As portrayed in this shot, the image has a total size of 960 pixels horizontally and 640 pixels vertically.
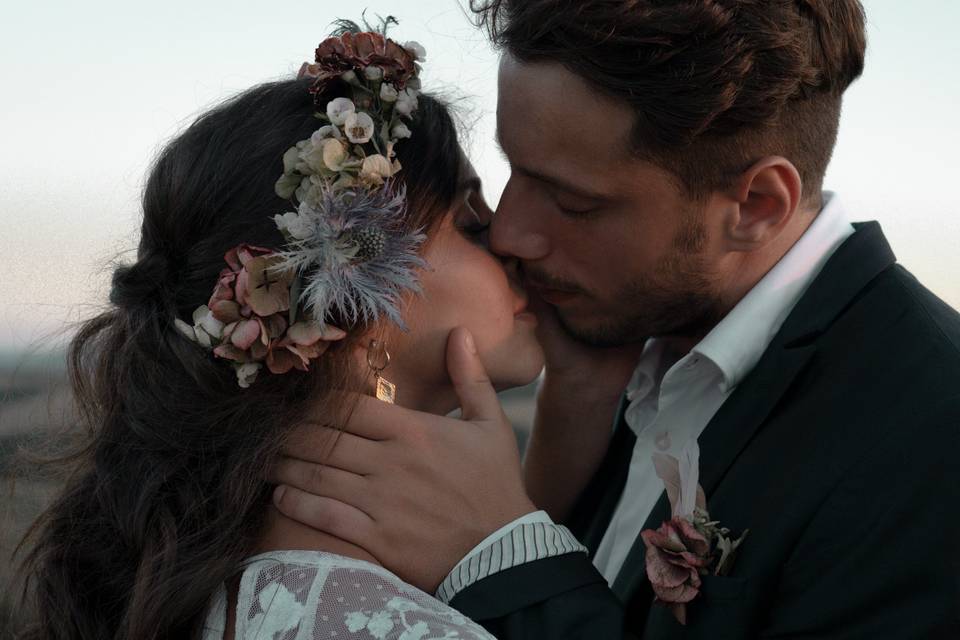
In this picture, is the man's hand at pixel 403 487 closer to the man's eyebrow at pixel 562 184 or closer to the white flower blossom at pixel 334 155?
the white flower blossom at pixel 334 155

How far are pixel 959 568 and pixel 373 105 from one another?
1683 mm

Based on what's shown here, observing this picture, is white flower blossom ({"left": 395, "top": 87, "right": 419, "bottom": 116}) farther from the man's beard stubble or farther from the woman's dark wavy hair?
the man's beard stubble

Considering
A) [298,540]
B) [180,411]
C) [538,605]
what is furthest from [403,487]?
[180,411]

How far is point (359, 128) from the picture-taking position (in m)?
2.38

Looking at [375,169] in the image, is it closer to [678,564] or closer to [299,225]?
[299,225]

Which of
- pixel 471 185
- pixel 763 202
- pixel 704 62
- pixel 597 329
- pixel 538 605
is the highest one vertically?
pixel 704 62

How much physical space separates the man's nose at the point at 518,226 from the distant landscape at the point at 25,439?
1.52ft

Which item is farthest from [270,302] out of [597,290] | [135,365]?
[597,290]

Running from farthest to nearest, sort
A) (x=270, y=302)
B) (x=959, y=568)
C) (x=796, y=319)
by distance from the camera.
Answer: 1. (x=796, y=319)
2. (x=270, y=302)
3. (x=959, y=568)

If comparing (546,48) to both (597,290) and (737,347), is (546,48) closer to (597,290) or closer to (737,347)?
(597,290)

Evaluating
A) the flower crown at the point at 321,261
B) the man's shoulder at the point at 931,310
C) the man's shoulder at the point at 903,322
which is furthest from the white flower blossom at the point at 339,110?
the man's shoulder at the point at 931,310

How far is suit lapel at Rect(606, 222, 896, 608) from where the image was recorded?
258cm

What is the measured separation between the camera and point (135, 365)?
2430mm

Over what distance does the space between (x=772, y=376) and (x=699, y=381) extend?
0.38 meters
